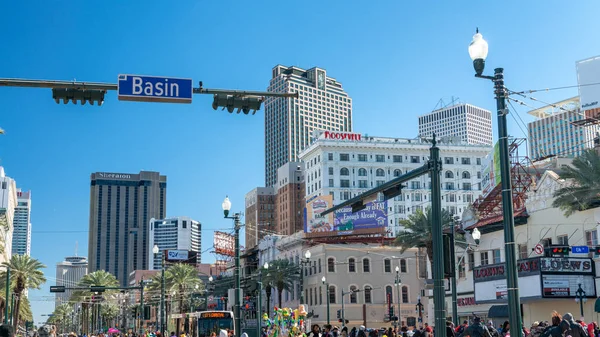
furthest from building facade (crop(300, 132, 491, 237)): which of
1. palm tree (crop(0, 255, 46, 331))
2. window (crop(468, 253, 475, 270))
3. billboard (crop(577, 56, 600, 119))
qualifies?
window (crop(468, 253, 475, 270))

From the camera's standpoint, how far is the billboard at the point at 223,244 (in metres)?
132

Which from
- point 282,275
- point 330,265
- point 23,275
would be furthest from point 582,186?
point 23,275

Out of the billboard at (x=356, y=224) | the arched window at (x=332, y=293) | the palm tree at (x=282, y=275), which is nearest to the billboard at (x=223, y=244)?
the billboard at (x=356, y=224)

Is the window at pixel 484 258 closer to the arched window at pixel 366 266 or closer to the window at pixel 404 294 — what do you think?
the arched window at pixel 366 266

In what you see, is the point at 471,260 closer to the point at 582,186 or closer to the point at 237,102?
the point at 582,186

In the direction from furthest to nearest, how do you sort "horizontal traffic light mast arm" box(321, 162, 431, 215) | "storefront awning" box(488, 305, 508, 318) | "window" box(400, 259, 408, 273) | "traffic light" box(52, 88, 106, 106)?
"window" box(400, 259, 408, 273), "storefront awning" box(488, 305, 508, 318), "horizontal traffic light mast arm" box(321, 162, 431, 215), "traffic light" box(52, 88, 106, 106)

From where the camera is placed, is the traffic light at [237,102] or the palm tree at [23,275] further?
the palm tree at [23,275]

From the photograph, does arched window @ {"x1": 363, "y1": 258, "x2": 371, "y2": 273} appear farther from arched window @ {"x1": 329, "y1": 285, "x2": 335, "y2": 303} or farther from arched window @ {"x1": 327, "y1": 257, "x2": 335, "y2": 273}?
arched window @ {"x1": 329, "y1": 285, "x2": 335, "y2": 303}

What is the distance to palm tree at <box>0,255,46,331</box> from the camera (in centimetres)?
8106

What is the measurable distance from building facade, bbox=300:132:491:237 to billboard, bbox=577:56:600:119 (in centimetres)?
9029

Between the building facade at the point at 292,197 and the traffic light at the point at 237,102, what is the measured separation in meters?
170

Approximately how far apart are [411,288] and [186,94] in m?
71.0

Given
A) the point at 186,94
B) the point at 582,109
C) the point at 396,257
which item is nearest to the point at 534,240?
the point at 582,109

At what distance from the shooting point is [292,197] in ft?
619
